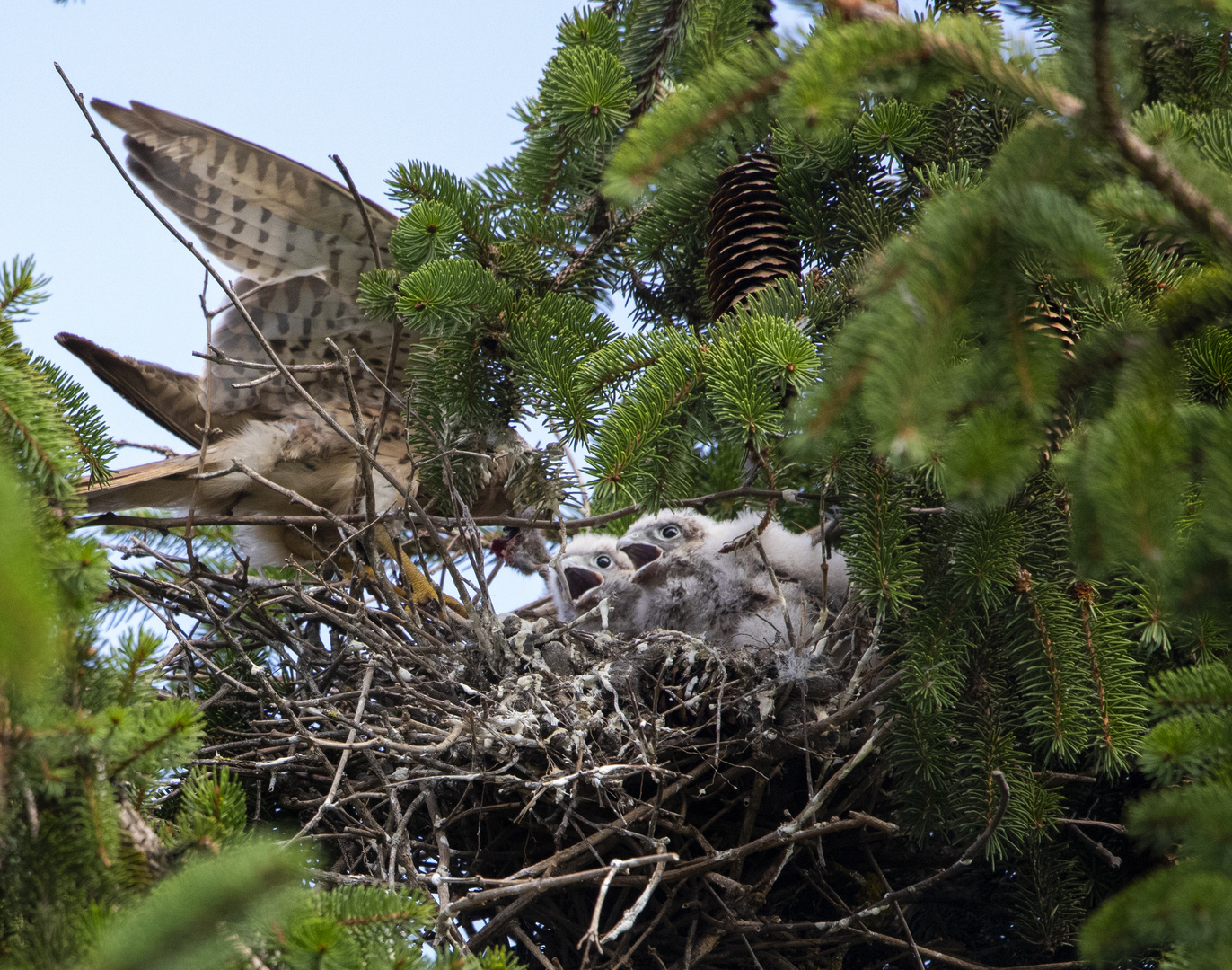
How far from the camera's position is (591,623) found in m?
3.25

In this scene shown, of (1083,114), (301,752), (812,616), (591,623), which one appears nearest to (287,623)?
(301,752)

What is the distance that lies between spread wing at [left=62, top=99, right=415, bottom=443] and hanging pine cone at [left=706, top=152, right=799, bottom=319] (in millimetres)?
1209

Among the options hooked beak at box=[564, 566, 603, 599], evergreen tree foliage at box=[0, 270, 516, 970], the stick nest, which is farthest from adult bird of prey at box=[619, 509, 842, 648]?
evergreen tree foliage at box=[0, 270, 516, 970]

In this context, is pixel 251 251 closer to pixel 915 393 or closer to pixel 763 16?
pixel 763 16

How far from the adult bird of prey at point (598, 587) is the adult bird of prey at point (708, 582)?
4 centimetres

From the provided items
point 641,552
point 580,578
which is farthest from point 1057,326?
point 580,578

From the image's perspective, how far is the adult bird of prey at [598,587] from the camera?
3299 millimetres

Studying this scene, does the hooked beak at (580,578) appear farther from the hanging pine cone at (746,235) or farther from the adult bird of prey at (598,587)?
the hanging pine cone at (746,235)

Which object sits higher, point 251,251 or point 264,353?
point 251,251

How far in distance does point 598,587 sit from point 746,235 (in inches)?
47.4

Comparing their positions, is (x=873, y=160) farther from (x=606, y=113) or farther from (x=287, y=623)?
(x=287, y=623)

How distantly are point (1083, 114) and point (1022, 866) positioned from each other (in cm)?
181

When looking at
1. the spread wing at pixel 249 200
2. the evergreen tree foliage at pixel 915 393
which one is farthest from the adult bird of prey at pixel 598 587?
the spread wing at pixel 249 200

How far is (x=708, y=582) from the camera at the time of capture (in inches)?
128
